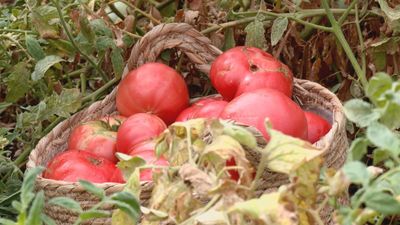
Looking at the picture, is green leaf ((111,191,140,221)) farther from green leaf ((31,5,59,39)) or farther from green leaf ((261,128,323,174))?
green leaf ((31,5,59,39))

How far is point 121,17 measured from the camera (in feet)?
5.94

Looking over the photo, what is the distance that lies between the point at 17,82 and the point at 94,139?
232 mm

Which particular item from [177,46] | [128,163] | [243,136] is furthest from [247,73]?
[243,136]

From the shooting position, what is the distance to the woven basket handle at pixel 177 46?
160 centimetres

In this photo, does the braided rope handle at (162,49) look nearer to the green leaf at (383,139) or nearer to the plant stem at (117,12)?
the plant stem at (117,12)

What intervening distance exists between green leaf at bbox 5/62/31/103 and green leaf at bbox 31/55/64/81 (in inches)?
2.1

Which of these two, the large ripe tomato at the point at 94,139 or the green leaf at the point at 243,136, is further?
the large ripe tomato at the point at 94,139

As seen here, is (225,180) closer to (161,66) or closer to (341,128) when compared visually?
(341,128)

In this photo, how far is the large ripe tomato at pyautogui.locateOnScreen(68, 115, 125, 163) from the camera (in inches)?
57.3

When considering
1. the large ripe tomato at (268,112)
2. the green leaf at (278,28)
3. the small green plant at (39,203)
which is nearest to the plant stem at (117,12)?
the green leaf at (278,28)

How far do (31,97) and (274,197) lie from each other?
136 centimetres

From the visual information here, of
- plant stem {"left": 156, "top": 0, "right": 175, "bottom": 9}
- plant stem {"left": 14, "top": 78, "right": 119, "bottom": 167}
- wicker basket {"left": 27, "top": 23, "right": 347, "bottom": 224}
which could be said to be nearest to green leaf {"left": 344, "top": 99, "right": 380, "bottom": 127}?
wicker basket {"left": 27, "top": 23, "right": 347, "bottom": 224}

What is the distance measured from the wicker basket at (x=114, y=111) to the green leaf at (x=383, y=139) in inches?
20.7

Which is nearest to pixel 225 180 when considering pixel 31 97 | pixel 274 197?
pixel 274 197
